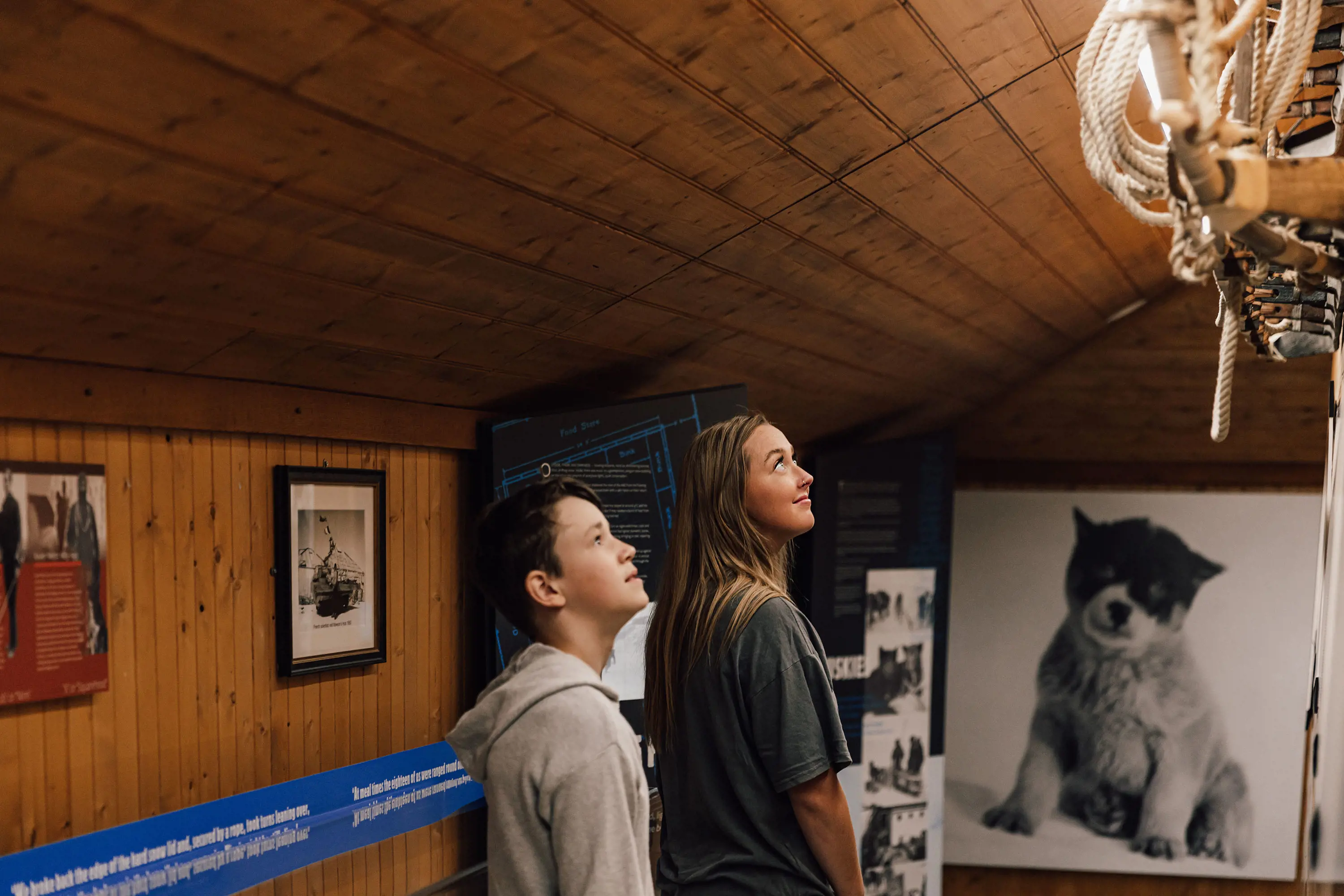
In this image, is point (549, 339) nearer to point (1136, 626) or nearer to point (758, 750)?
point (758, 750)

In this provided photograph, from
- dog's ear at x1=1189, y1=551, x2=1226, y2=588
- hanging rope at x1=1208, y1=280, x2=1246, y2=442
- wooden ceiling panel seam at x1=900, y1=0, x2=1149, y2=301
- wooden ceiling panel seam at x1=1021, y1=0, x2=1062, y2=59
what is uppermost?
wooden ceiling panel seam at x1=1021, y1=0, x2=1062, y2=59

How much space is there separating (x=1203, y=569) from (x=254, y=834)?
514 centimetres

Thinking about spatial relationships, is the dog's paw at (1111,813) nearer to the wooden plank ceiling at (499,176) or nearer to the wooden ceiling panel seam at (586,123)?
the wooden plank ceiling at (499,176)

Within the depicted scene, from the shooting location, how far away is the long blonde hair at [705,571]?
6.10 feet

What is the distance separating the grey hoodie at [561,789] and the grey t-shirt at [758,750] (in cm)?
36

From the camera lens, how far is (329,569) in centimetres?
268

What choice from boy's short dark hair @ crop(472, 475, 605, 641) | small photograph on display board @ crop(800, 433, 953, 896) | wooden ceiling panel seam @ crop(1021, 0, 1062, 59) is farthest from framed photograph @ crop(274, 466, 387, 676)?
small photograph on display board @ crop(800, 433, 953, 896)

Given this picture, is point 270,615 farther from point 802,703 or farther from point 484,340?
point 802,703

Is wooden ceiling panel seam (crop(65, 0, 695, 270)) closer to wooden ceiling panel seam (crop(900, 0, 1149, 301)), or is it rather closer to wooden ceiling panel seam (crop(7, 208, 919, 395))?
wooden ceiling panel seam (crop(7, 208, 919, 395))

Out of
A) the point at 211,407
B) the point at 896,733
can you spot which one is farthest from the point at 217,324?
the point at 896,733

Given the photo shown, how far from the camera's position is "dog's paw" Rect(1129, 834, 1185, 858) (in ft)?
20.1

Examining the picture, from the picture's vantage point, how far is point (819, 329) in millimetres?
3805

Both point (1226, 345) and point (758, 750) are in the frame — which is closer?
point (758, 750)

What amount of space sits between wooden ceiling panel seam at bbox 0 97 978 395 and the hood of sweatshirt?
2.72 ft
